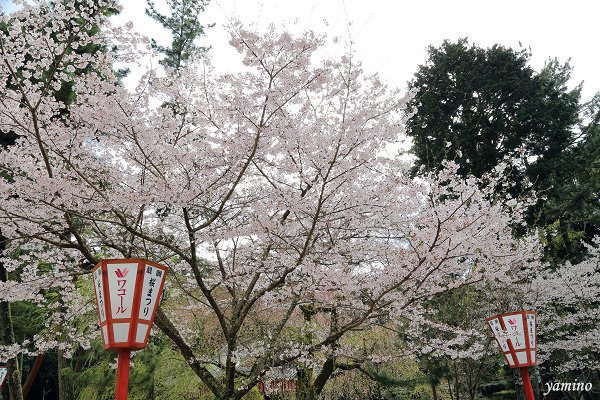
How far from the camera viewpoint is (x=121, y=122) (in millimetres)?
4371

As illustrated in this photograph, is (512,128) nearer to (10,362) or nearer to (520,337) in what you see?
(520,337)

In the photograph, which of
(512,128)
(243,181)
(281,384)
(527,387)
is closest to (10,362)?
(281,384)

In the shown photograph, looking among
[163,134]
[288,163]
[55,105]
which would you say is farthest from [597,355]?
[55,105]

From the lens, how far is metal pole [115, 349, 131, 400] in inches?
102

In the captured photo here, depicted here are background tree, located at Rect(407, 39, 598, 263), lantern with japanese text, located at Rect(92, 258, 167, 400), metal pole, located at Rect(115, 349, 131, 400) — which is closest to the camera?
metal pole, located at Rect(115, 349, 131, 400)

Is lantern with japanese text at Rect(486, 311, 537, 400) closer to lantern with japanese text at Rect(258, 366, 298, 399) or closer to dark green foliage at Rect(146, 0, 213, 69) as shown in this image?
lantern with japanese text at Rect(258, 366, 298, 399)

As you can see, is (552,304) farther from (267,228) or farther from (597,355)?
(267,228)

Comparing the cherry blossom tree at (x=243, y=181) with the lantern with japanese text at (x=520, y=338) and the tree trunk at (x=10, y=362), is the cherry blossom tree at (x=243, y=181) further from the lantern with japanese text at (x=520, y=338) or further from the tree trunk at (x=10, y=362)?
the tree trunk at (x=10, y=362)

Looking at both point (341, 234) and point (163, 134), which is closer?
point (163, 134)

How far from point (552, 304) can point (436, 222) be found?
958 cm

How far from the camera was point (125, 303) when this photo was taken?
2723 mm

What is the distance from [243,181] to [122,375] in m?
3.36

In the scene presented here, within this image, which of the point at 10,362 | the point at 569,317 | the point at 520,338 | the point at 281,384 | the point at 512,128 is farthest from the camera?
the point at 512,128

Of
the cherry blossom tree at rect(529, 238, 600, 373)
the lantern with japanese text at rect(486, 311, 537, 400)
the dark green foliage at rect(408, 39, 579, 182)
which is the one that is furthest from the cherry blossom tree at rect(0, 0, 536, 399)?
the dark green foliage at rect(408, 39, 579, 182)
